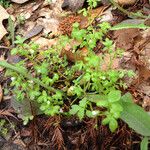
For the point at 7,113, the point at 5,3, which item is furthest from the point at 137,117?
the point at 5,3

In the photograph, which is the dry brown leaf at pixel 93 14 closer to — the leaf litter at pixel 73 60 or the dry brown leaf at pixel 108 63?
the leaf litter at pixel 73 60

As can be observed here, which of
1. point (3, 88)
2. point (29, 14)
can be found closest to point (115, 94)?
point (3, 88)

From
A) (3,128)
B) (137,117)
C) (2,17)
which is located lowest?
(3,128)

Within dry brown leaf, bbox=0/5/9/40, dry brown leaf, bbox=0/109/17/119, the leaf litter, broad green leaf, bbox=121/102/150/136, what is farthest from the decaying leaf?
broad green leaf, bbox=121/102/150/136

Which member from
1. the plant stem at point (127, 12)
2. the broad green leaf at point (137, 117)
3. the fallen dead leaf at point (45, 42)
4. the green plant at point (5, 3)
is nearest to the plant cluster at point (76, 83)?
the broad green leaf at point (137, 117)

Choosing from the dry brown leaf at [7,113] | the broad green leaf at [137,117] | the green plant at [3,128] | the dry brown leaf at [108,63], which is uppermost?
the dry brown leaf at [108,63]

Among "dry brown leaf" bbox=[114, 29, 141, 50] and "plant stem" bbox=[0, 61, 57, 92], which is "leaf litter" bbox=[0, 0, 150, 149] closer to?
"dry brown leaf" bbox=[114, 29, 141, 50]

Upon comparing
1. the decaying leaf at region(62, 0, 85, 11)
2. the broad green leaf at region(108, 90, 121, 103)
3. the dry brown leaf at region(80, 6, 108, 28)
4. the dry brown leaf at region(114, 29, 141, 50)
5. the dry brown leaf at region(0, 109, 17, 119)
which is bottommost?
the dry brown leaf at region(0, 109, 17, 119)

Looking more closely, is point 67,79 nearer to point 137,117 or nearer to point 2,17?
point 137,117
